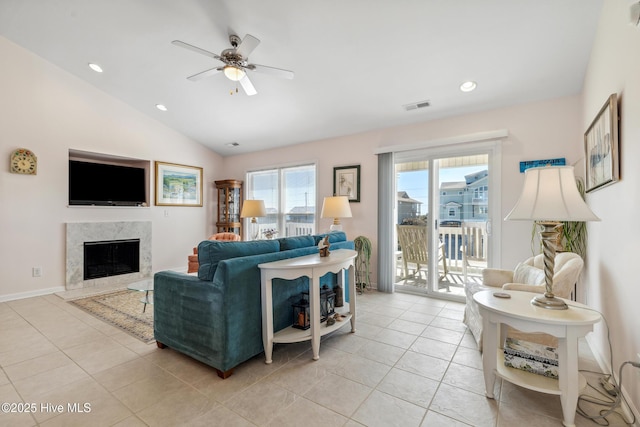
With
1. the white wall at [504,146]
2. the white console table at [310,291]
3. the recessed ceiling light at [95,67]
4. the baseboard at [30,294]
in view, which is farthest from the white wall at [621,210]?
the baseboard at [30,294]

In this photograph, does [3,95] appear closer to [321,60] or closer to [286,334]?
[321,60]

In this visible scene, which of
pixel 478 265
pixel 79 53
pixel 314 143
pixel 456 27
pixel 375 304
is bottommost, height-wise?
pixel 375 304

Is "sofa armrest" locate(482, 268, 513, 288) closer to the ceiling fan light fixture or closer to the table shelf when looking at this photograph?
the table shelf

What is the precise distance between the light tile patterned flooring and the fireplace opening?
5.63 ft

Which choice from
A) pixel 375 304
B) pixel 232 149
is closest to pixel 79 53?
pixel 232 149

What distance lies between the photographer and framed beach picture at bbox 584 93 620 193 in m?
1.83

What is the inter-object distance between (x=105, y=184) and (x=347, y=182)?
3914mm

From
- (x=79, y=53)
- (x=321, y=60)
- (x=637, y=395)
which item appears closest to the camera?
(x=637, y=395)

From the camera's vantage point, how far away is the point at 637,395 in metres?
1.50

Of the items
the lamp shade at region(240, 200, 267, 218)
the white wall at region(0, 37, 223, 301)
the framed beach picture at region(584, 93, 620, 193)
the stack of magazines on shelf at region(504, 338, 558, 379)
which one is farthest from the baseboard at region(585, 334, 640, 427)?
the white wall at region(0, 37, 223, 301)

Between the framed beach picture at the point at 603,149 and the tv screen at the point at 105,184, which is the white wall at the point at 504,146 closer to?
the framed beach picture at the point at 603,149

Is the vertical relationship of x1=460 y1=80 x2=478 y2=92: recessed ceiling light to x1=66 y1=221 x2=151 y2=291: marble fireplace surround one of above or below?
above

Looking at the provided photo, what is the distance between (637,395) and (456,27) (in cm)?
276

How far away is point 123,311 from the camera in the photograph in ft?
11.0
